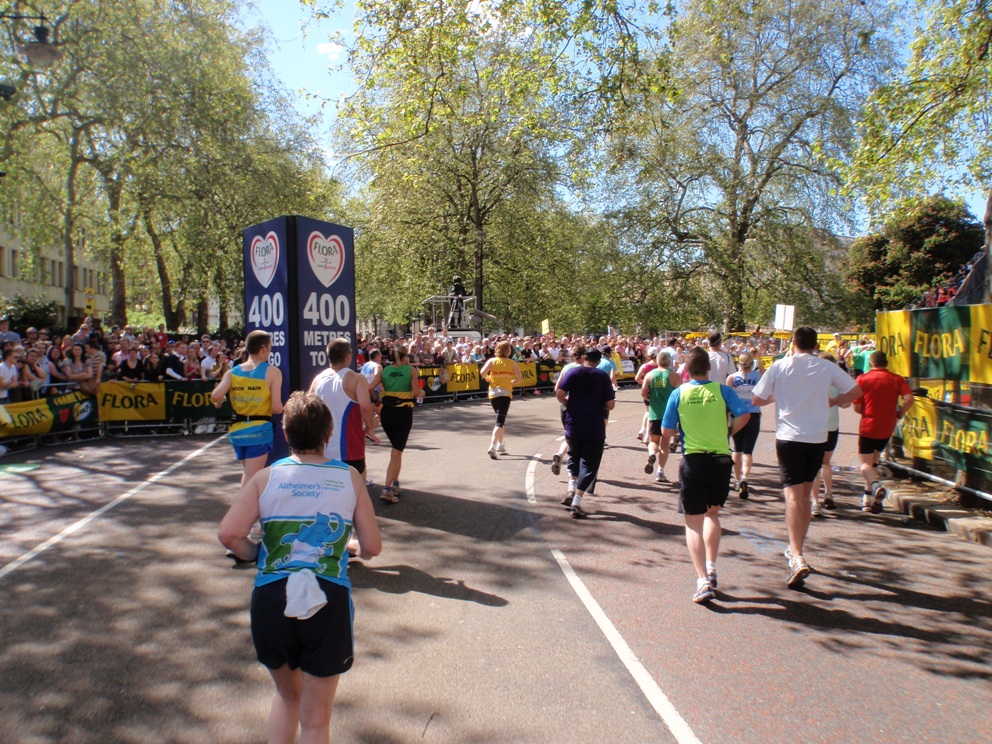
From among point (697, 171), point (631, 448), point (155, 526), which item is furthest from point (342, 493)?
point (697, 171)

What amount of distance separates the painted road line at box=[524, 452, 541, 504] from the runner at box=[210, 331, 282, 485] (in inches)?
135

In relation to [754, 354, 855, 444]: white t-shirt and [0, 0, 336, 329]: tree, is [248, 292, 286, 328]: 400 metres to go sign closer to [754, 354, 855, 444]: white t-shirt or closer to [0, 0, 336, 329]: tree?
[754, 354, 855, 444]: white t-shirt

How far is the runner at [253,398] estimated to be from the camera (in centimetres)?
672

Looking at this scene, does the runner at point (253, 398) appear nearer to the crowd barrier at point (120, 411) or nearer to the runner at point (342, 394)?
the runner at point (342, 394)

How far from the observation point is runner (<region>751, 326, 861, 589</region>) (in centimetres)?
608

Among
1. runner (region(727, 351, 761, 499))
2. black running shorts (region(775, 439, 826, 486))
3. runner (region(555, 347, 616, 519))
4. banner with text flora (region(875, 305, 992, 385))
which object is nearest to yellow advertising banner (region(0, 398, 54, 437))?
runner (region(555, 347, 616, 519))

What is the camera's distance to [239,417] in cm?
684

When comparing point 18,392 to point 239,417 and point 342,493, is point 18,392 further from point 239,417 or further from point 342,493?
point 342,493

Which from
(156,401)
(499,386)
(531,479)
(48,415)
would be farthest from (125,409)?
(531,479)

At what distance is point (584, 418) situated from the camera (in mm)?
8328

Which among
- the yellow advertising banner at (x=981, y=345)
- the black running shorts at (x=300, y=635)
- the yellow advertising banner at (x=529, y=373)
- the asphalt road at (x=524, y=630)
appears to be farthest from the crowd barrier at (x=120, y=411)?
the yellow advertising banner at (x=529, y=373)

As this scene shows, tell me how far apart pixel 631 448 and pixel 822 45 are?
24.7 metres

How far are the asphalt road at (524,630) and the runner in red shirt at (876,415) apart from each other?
0.35m

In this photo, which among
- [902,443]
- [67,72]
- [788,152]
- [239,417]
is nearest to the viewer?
[239,417]
